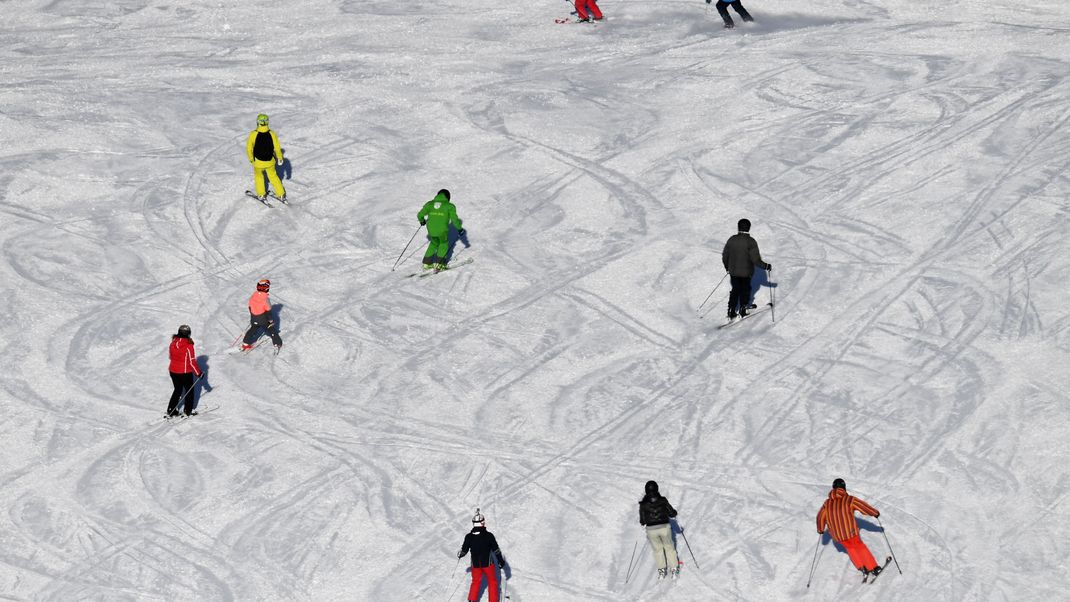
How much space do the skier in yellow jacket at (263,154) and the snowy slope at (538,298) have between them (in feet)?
1.60

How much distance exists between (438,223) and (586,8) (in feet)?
32.0

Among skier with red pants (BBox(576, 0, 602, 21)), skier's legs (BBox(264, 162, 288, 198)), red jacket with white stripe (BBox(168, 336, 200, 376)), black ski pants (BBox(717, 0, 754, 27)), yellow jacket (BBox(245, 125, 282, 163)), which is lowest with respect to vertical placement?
red jacket with white stripe (BBox(168, 336, 200, 376))

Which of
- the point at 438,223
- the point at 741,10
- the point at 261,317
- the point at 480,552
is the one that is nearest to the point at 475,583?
the point at 480,552

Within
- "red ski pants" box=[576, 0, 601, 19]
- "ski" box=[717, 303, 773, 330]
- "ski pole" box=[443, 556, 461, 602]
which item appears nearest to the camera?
"ski pole" box=[443, 556, 461, 602]

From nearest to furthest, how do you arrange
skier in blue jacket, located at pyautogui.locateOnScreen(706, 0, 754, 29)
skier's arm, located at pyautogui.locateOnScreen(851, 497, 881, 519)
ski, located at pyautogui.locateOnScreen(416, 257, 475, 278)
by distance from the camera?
1. skier's arm, located at pyautogui.locateOnScreen(851, 497, 881, 519)
2. ski, located at pyautogui.locateOnScreen(416, 257, 475, 278)
3. skier in blue jacket, located at pyautogui.locateOnScreen(706, 0, 754, 29)

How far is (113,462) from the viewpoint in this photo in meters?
17.0

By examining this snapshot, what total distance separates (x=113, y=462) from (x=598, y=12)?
15.0m

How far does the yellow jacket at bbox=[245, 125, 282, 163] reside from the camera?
22.0 m

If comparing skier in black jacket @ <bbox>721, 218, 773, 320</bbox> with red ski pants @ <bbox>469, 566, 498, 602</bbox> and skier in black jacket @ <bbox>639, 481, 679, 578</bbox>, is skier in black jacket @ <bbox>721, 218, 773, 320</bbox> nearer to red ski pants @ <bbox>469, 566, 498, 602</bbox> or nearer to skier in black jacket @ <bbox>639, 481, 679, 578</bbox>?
skier in black jacket @ <bbox>639, 481, 679, 578</bbox>

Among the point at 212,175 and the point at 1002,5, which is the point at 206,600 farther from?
the point at 1002,5

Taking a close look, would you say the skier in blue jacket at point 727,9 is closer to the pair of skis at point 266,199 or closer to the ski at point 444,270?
the ski at point 444,270

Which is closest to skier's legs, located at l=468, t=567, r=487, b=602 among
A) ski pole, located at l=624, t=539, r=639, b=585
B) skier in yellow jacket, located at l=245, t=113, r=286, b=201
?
ski pole, located at l=624, t=539, r=639, b=585

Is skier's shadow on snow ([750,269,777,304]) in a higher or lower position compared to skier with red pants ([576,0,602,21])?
lower

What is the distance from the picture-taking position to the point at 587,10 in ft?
94.0
